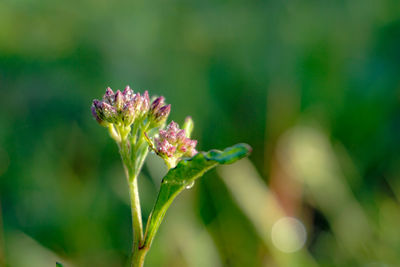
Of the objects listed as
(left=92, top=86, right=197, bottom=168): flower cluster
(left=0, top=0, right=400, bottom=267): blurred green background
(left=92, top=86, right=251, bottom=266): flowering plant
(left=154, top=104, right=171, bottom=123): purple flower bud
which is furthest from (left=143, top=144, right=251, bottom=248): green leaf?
(left=0, top=0, right=400, bottom=267): blurred green background

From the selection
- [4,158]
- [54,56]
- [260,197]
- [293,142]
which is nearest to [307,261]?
[260,197]


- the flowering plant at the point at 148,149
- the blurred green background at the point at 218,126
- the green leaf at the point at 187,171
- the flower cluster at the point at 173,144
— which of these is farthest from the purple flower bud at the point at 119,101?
the blurred green background at the point at 218,126

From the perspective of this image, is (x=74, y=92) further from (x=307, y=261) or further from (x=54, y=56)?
(x=307, y=261)

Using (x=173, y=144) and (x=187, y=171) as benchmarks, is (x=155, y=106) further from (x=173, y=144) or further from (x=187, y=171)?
(x=187, y=171)

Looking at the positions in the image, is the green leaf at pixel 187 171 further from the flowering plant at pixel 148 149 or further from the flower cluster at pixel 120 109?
the flower cluster at pixel 120 109

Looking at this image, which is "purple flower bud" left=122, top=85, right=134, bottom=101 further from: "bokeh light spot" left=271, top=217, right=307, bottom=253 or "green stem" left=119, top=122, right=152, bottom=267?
"bokeh light spot" left=271, top=217, right=307, bottom=253

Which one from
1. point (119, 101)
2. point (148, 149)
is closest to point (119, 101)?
point (119, 101)

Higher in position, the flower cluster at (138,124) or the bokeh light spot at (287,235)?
the flower cluster at (138,124)
